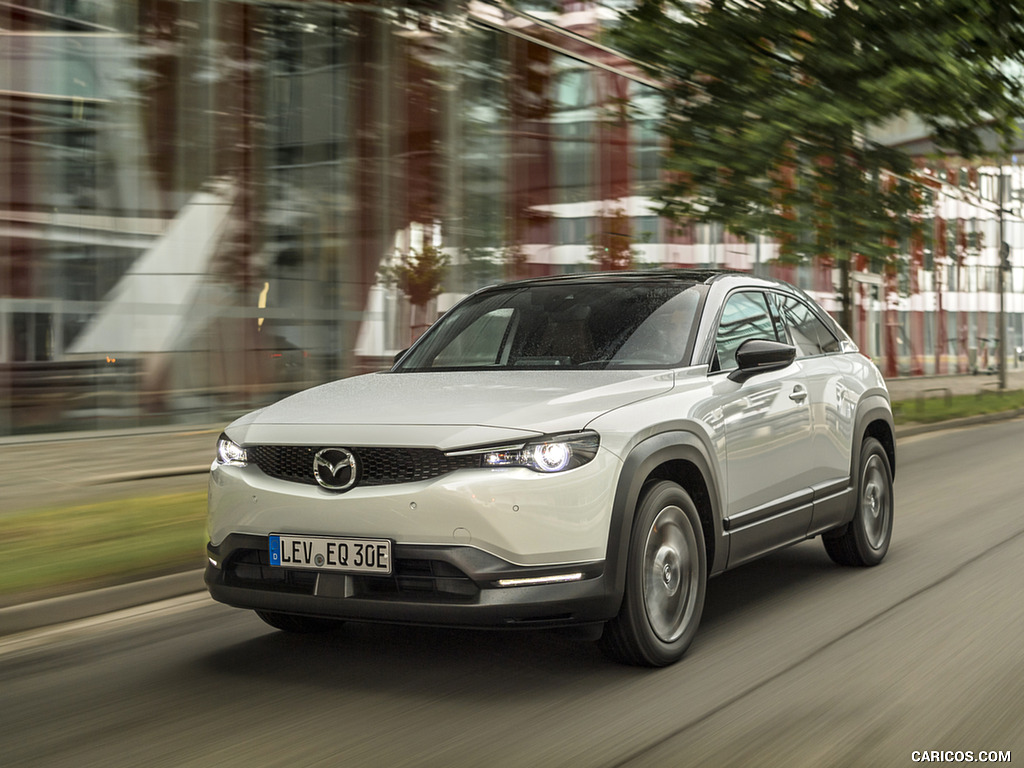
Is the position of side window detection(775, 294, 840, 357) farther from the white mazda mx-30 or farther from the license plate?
the license plate

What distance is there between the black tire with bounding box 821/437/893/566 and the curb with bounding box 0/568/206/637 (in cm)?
362

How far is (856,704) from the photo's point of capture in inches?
167

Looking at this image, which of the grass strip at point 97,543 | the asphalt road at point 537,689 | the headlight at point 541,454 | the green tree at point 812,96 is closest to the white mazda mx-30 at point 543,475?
the headlight at point 541,454

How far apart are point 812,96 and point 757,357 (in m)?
9.36

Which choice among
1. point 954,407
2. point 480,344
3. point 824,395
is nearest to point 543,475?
point 480,344

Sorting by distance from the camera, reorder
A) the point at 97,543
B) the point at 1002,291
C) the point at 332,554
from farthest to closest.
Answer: the point at 1002,291 → the point at 97,543 → the point at 332,554

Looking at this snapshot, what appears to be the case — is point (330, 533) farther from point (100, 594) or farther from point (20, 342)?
point (20, 342)

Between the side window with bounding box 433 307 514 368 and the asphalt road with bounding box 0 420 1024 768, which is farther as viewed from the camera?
the side window with bounding box 433 307 514 368

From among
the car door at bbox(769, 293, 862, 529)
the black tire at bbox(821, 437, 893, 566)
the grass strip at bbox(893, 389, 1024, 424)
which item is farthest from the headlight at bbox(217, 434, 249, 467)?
the grass strip at bbox(893, 389, 1024, 424)

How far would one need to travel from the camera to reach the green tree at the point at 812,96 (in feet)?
45.2

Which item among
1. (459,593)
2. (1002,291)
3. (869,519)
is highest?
(1002,291)

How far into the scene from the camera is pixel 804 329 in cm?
678

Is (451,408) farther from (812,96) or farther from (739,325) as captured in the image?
(812,96)

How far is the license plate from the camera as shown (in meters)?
4.37
